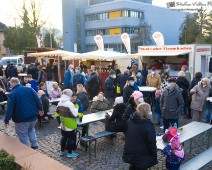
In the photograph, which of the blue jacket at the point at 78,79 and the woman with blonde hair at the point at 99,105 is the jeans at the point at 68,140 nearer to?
the woman with blonde hair at the point at 99,105

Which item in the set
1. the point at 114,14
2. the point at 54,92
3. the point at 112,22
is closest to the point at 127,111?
the point at 54,92

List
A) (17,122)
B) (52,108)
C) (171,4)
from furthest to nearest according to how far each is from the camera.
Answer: (171,4)
(52,108)
(17,122)

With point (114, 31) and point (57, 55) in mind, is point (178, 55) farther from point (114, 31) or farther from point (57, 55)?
point (114, 31)

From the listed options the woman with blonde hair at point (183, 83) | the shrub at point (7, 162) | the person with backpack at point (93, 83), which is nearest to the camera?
the shrub at point (7, 162)

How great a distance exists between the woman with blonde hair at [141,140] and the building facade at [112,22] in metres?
47.0

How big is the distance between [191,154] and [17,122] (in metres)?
3.96

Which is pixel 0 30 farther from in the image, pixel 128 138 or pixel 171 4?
pixel 128 138

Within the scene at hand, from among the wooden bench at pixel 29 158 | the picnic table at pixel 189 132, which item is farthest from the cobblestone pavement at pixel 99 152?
the wooden bench at pixel 29 158

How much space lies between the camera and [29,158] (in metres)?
4.48

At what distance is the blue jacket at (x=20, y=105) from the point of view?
5.51 m

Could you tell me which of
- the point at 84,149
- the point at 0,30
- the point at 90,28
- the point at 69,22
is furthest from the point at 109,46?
the point at 84,149

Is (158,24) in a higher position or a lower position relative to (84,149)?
higher

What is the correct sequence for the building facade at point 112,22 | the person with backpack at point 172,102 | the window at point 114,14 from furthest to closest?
the window at point 114,14
the building facade at point 112,22
the person with backpack at point 172,102

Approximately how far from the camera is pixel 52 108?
10820 millimetres
